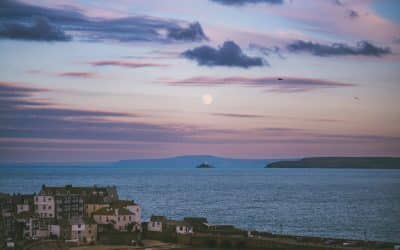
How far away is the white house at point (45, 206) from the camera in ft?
249

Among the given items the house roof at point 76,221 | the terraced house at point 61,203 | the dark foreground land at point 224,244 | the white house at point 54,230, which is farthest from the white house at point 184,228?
the terraced house at point 61,203

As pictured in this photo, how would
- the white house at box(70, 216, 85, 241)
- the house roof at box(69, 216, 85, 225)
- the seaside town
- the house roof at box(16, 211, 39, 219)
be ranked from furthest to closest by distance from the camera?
the house roof at box(16, 211, 39, 219)
the house roof at box(69, 216, 85, 225)
the white house at box(70, 216, 85, 241)
the seaside town

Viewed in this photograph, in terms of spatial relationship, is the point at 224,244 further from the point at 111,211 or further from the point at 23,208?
the point at 23,208

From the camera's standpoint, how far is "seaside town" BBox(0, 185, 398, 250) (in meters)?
63.5

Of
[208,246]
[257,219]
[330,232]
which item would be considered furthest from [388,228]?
[208,246]

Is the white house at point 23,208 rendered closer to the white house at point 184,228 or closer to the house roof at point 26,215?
the house roof at point 26,215

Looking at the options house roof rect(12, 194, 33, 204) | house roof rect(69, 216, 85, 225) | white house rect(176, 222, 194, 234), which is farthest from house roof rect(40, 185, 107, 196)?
white house rect(176, 222, 194, 234)

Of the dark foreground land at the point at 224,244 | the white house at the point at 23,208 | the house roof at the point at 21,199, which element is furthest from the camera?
the house roof at the point at 21,199

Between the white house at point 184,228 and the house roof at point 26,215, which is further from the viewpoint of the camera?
the white house at point 184,228

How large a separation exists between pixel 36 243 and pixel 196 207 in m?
62.8

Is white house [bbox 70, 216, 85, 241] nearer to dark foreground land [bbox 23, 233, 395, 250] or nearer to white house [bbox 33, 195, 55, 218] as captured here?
dark foreground land [bbox 23, 233, 395, 250]

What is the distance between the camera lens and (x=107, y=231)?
2680 inches

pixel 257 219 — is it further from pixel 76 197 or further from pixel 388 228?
pixel 76 197

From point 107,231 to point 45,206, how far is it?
447 inches
